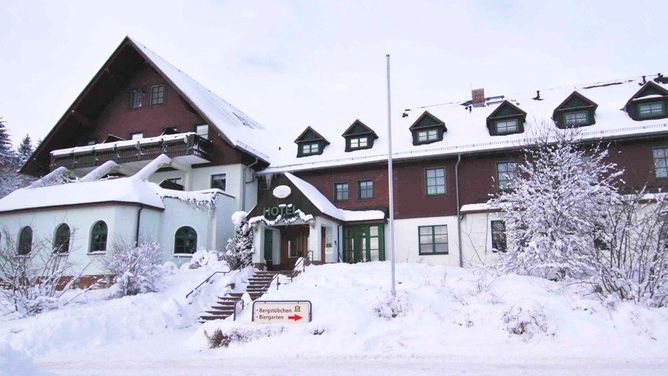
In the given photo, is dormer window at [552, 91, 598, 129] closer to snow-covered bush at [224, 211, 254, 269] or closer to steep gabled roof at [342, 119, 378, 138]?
steep gabled roof at [342, 119, 378, 138]

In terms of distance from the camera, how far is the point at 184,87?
26.8m

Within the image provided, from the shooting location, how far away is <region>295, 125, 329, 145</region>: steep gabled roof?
27402 millimetres

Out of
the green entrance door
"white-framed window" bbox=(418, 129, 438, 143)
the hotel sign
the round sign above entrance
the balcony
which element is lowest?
the green entrance door

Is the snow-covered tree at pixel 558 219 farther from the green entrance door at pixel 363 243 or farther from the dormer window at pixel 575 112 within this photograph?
the green entrance door at pixel 363 243

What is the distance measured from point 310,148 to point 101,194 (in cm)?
1050

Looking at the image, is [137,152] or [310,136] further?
[310,136]

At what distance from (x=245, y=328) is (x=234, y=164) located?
1417 centimetres

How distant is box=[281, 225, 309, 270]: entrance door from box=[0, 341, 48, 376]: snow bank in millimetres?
17229

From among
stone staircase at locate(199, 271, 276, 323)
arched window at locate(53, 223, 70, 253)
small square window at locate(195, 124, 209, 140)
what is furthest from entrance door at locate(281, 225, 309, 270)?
arched window at locate(53, 223, 70, 253)

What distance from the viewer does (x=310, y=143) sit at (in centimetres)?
2766

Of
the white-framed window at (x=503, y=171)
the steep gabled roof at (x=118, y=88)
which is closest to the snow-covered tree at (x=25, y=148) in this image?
the steep gabled roof at (x=118, y=88)

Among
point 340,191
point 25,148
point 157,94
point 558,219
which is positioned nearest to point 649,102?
point 558,219

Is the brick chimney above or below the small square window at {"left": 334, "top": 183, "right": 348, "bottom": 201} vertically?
above

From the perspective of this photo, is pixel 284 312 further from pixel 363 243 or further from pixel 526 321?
pixel 363 243
